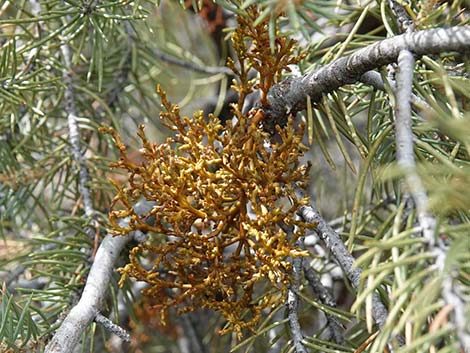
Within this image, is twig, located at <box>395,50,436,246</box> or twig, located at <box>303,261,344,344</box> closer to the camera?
twig, located at <box>395,50,436,246</box>

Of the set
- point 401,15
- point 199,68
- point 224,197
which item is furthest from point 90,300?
point 199,68

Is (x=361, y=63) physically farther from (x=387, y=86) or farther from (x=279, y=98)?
(x=279, y=98)

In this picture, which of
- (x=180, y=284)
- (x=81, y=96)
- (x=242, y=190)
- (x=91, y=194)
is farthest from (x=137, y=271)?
(x=81, y=96)

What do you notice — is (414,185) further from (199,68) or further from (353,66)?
(199,68)

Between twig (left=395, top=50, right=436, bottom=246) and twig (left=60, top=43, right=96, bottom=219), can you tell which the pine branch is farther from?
twig (left=395, top=50, right=436, bottom=246)

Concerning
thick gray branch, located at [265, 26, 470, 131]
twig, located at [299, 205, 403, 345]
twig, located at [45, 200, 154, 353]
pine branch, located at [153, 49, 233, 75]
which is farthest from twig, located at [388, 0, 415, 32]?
pine branch, located at [153, 49, 233, 75]

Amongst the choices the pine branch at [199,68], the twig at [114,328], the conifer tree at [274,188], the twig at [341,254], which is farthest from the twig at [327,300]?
the pine branch at [199,68]

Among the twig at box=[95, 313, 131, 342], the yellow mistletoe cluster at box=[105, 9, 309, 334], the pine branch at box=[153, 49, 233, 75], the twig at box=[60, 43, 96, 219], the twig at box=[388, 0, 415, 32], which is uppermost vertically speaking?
the pine branch at box=[153, 49, 233, 75]
